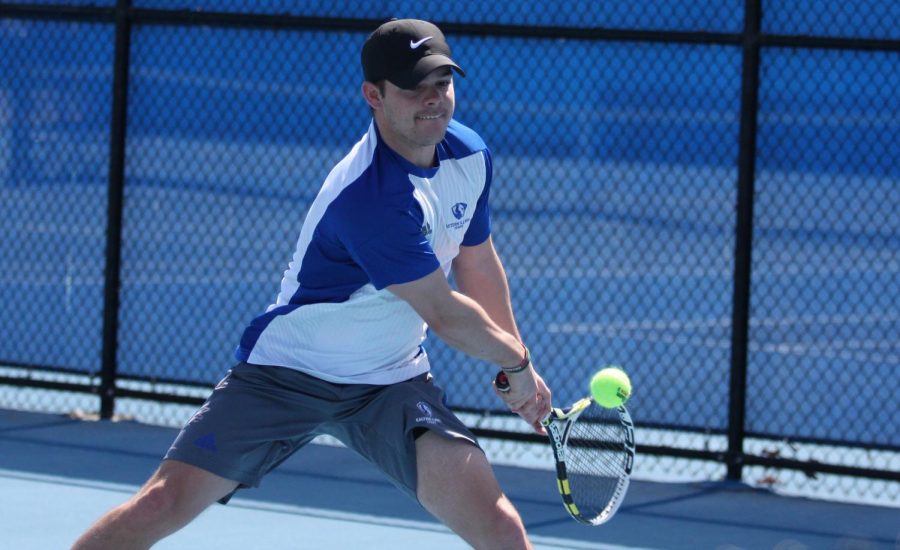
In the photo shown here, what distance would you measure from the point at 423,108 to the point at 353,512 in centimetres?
276

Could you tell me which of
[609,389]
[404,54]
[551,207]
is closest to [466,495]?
[609,389]

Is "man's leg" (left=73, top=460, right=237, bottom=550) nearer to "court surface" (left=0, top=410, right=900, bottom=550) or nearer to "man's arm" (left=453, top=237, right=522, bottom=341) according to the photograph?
"man's arm" (left=453, top=237, right=522, bottom=341)

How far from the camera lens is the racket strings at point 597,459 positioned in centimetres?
434

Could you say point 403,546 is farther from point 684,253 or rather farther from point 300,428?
point 684,253

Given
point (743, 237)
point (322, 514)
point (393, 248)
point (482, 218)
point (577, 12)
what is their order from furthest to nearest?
point (577, 12)
point (743, 237)
point (322, 514)
point (482, 218)
point (393, 248)

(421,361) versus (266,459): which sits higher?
(421,361)

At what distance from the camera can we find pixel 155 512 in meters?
3.76

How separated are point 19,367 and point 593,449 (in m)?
4.54

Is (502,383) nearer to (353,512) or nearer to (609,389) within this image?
(609,389)

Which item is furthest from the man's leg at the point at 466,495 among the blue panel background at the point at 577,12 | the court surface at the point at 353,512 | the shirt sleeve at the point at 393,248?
the blue panel background at the point at 577,12

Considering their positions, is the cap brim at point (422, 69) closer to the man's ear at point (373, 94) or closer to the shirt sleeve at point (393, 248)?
the man's ear at point (373, 94)

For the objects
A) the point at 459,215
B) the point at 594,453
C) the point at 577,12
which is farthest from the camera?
the point at 577,12

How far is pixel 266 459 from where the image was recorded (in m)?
4.04

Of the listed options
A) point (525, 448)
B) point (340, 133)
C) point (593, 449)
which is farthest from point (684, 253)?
point (593, 449)
